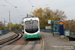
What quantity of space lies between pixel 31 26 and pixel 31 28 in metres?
0.32

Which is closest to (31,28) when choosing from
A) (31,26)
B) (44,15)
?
(31,26)

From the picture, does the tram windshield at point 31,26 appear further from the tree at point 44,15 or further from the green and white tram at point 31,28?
the tree at point 44,15

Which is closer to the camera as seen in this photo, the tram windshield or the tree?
the tram windshield

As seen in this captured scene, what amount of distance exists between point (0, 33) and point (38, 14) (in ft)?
97.4

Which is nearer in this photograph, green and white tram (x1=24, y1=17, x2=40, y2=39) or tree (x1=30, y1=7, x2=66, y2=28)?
green and white tram (x1=24, y1=17, x2=40, y2=39)

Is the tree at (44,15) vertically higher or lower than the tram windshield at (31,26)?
higher

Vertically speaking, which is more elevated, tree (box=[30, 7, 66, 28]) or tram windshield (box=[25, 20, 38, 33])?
tree (box=[30, 7, 66, 28])

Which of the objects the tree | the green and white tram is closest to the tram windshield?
the green and white tram

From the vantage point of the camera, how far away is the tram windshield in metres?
15.6

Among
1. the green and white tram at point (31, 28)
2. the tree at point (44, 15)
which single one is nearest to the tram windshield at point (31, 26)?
the green and white tram at point (31, 28)

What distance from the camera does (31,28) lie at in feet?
51.3

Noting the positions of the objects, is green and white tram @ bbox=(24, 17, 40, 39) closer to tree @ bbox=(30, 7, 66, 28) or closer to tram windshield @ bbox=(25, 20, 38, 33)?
tram windshield @ bbox=(25, 20, 38, 33)

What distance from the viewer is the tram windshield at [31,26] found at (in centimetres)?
1560

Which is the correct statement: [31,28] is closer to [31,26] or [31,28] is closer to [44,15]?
[31,26]
